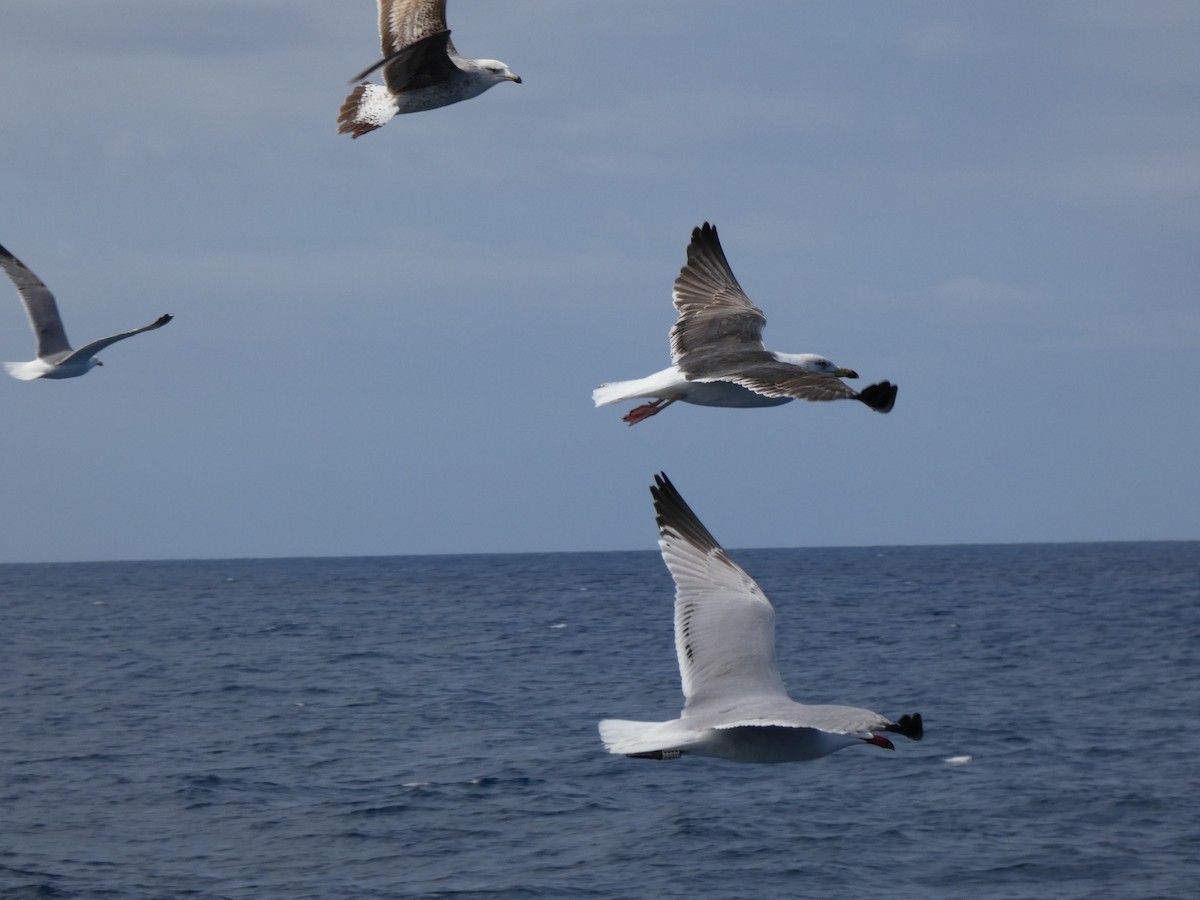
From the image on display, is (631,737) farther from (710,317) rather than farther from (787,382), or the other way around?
(710,317)

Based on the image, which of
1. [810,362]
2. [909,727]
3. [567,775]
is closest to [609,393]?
[810,362]

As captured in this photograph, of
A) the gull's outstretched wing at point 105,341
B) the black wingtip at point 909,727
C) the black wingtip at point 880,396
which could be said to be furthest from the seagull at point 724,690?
the gull's outstretched wing at point 105,341

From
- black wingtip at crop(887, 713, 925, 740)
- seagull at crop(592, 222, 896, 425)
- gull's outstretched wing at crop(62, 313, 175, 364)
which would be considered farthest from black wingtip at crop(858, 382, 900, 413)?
gull's outstretched wing at crop(62, 313, 175, 364)

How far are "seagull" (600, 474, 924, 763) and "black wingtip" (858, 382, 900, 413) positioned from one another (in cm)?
185

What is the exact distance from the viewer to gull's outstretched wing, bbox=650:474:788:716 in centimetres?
1118

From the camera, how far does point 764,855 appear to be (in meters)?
27.9

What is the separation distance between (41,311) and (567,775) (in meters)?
19.8

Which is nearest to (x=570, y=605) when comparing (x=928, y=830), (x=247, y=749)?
(x=247, y=749)

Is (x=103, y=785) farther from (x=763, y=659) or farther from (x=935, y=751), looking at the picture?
(x=763, y=659)

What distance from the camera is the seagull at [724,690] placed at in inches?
376

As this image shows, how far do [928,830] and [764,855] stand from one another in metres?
3.89

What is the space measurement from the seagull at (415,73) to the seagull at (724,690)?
3.68 metres

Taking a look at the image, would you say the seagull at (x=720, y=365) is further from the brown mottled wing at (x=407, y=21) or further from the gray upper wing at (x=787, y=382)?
the brown mottled wing at (x=407, y=21)

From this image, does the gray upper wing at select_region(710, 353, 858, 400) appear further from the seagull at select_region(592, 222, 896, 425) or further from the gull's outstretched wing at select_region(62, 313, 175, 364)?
the gull's outstretched wing at select_region(62, 313, 175, 364)
